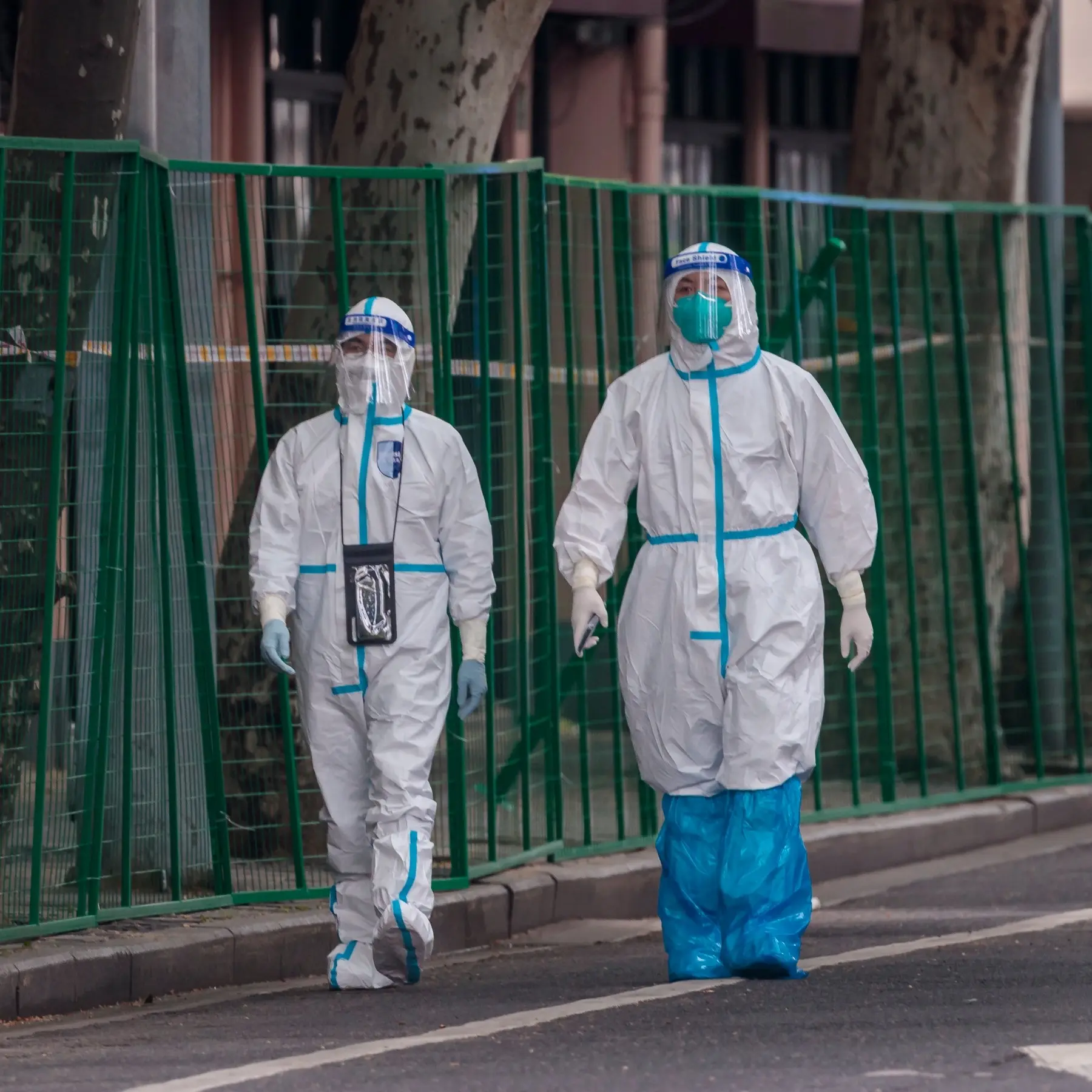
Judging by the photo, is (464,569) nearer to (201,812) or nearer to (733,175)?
(201,812)

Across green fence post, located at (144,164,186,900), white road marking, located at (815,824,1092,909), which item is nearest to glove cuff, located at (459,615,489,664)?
green fence post, located at (144,164,186,900)

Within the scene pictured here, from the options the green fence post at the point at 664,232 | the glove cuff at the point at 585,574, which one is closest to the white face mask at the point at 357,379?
the glove cuff at the point at 585,574

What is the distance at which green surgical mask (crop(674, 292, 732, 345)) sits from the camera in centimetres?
733

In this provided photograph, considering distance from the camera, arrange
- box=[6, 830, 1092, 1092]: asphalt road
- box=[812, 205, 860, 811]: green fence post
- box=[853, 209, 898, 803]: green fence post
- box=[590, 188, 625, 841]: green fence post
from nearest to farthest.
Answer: box=[6, 830, 1092, 1092]: asphalt road
box=[590, 188, 625, 841]: green fence post
box=[812, 205, 860, 811]: green fence post
box=[853, 209, 898, 803]: green fence post

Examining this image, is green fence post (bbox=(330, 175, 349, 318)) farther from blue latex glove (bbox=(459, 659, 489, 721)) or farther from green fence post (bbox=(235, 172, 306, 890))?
blue latex glove (bbox=(459, 659, 489, 721))

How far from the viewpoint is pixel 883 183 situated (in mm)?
11406

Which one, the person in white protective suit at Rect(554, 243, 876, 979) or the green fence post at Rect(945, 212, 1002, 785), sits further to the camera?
the green fence post at Rect(945, 212, 1002, 785)

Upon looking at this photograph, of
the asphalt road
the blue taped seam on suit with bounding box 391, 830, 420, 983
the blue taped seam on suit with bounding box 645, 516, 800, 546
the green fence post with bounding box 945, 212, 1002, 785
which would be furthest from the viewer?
the green fence post with bounding box 945, 212, 1002, 785

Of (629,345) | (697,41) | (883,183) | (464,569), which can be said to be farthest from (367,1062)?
(697,41)

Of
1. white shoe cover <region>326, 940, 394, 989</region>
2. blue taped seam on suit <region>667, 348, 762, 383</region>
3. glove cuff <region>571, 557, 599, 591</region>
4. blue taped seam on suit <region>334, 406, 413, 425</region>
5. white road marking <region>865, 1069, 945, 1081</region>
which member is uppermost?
blue taped seam on suit <region>667, 348, 762, 383</region>

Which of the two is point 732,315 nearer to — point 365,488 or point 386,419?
point 386,419

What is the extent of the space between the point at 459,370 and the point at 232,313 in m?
0.79

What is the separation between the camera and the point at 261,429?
8.29m

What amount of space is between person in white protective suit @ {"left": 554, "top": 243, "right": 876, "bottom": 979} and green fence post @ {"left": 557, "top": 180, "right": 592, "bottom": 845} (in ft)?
5.07
